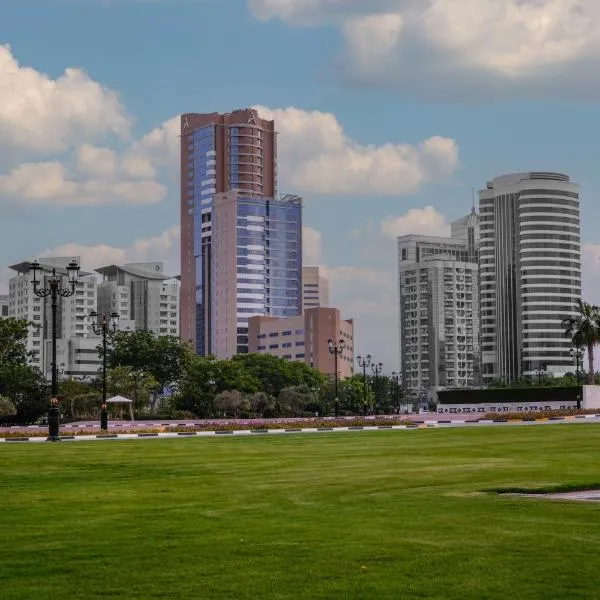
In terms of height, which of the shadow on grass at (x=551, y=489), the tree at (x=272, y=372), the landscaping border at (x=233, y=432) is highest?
the tree at (x=272, y=372)

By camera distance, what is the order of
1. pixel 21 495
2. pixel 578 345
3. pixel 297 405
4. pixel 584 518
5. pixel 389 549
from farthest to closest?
1. pixel 297 405
2. pixel 578 345
3. pixel 21 495
4. pixel 584 518
5. pixel 389 549

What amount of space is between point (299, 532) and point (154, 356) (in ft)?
430

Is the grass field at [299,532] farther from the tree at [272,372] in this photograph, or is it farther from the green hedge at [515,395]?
the tree at [272,372]

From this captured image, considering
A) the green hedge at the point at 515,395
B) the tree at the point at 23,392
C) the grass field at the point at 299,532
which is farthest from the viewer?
the tree at the point at 23,392

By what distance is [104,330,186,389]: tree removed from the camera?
145125mm

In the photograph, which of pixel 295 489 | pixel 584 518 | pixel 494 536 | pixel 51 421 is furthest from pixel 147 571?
pixel 51 421

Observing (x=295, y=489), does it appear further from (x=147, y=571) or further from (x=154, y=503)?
(x=147, y=571)

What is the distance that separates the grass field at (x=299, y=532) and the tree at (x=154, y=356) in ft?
379

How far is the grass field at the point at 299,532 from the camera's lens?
11.8 m

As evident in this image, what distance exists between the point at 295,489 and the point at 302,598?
11.5 meters

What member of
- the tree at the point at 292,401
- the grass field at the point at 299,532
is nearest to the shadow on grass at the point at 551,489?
the grass field at the point at 299,532

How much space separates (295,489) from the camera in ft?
74.4

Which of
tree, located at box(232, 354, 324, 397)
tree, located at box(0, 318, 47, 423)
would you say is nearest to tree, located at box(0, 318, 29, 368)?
tree, located at box(0, 318, 47, 423)

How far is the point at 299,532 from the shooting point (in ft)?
51.4
